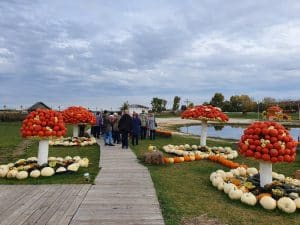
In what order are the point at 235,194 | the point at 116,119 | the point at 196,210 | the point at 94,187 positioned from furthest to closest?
the point at 116,119 → the point at 94,187 → the point at 235,194 → the point at 196,210

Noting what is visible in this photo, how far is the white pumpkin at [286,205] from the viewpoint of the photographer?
725cm

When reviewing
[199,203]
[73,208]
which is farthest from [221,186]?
[73,208]

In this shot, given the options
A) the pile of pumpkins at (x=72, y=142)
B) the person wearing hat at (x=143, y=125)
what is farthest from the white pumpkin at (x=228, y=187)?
the person wearing hat at (x=143, y=125)

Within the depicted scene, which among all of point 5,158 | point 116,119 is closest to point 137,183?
point 5,158

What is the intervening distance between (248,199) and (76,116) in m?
14.0

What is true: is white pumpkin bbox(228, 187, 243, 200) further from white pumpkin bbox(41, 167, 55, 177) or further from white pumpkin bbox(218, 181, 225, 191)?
white pumpkin bbox(41, 167, 55, 177)

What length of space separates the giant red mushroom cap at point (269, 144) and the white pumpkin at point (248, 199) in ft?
3.54

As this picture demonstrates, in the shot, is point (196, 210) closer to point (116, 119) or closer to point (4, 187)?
point (4, 187)

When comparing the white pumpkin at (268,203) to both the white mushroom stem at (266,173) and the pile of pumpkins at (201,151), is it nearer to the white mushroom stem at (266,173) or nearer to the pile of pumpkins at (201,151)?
the white mushroom stem at (266,173)

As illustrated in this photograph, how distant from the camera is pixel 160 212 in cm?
666

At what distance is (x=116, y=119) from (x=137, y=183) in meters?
9.96

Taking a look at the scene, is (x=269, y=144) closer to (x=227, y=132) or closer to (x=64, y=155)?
(x=64, y=155)

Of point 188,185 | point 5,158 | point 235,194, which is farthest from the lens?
point 5,158

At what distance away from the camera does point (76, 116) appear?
66.5 feet
